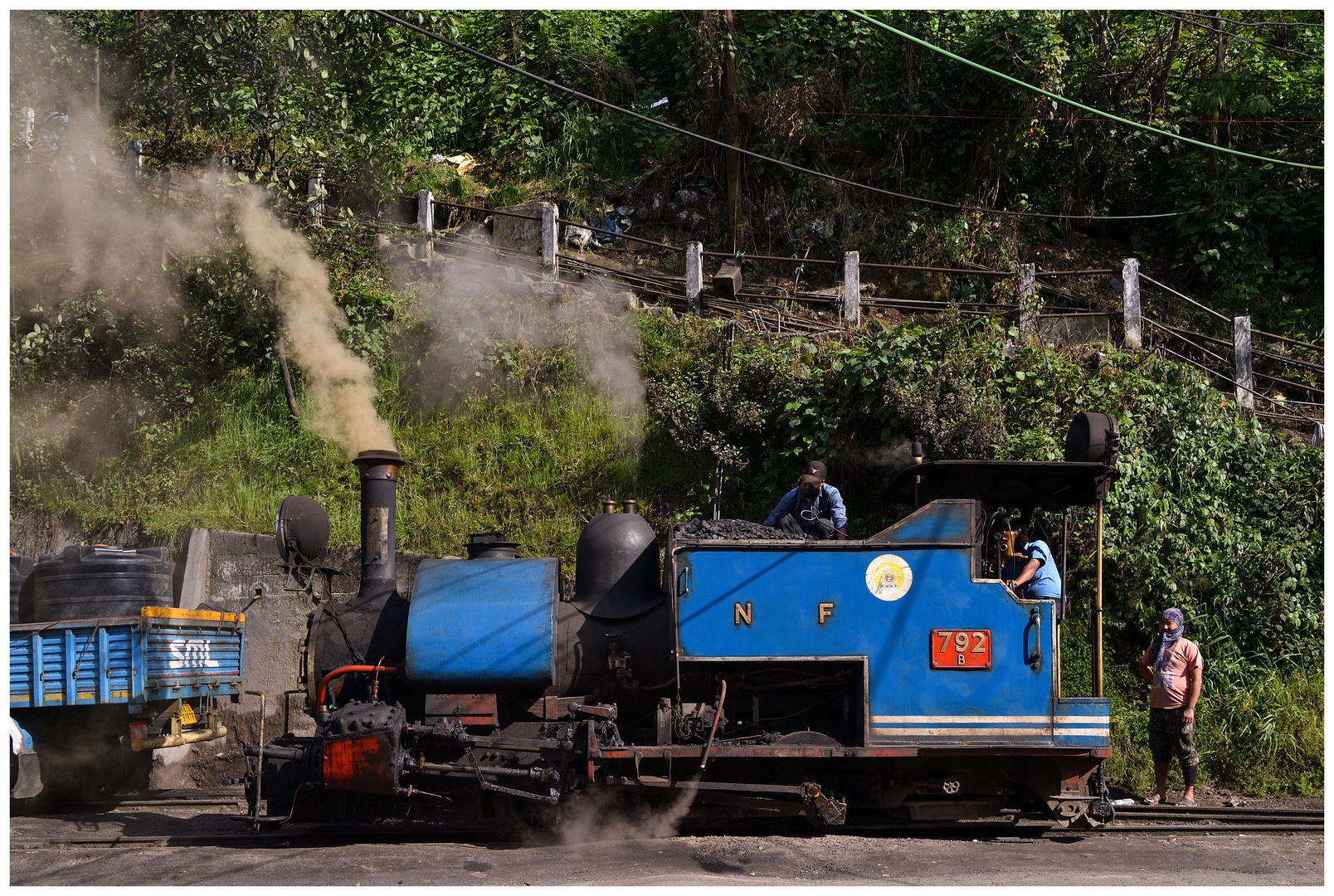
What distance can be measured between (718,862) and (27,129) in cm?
1256

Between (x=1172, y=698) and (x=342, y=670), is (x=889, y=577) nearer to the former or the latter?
(x=1172, y=698)

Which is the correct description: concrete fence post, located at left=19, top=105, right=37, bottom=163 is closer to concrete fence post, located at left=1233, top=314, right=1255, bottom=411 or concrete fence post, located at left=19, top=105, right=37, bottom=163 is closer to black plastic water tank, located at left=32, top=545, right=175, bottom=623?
black plastic water tank, located at left=32, top=545, right=175, bottom=623

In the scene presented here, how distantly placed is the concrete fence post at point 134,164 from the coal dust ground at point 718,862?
28.0 ft

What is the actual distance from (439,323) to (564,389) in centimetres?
216

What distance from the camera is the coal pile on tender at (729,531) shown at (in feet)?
22.1

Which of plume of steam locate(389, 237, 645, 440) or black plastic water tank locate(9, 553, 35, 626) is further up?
plume of steam locate(389, 237, 645, 440)

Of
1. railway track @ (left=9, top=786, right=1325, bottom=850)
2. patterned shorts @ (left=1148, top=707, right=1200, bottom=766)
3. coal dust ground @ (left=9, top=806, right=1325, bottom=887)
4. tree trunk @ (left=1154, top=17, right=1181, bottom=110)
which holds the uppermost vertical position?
tree trunk @ (left=1154, top=17, right=1181, bottom=110)

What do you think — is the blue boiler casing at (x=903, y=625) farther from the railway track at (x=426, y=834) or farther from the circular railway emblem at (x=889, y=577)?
the railway track at (x=426, y=834)

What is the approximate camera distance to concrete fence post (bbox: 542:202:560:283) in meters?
14.3

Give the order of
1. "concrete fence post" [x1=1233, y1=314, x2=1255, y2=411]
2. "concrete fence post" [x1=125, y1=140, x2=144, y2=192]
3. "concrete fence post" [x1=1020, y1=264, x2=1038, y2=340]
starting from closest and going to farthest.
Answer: "concrete fence post" [x1=1020, y1=264, x2=1038, y2=340] < "concrete fence post" [x1=1233, y1=314, x2=1255, y2=411] < "concrete fence post" [x1=125, y1=140, x2=144, y2=192]

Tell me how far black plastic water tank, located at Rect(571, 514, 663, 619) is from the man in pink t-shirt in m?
3.99

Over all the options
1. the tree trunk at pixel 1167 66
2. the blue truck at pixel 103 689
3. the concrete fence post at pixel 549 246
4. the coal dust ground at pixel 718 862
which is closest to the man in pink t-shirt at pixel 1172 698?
the coal dust ground at pixel 718 862

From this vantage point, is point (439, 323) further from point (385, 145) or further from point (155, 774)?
point (155, 774)

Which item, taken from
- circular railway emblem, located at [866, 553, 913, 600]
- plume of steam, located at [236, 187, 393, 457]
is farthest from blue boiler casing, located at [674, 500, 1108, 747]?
plume of steam, located at [236, 187, 393, 457]
